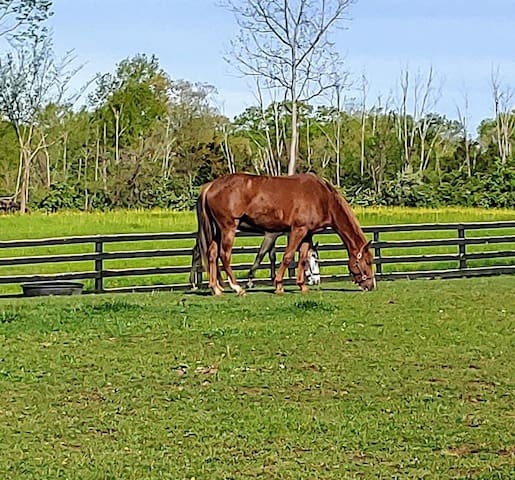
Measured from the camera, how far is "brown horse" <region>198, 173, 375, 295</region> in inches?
483

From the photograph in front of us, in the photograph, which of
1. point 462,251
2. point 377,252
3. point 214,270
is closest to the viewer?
point 214,270

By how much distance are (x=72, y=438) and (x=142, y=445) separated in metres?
0.46

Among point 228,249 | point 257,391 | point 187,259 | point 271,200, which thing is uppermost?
point 271,200

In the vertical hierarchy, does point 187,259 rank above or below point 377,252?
below

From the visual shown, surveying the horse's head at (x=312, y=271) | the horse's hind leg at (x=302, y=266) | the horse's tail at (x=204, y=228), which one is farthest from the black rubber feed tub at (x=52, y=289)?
the horse's head at (x=312, y=271)

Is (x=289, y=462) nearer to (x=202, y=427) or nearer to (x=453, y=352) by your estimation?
(x=202, y=427)

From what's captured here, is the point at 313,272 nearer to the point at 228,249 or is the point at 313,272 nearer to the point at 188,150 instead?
the point at 228,249

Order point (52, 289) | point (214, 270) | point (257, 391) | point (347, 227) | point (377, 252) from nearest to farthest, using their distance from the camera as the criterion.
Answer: point (257, 391), point (214, 270), point (347, 227), point (52, 289), point (377, 252)

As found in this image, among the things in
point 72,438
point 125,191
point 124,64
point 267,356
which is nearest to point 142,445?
point 72,438

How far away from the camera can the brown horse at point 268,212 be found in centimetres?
1227

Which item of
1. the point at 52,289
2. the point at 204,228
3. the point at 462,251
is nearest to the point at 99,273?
the point at 52,289

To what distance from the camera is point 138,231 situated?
25547mm

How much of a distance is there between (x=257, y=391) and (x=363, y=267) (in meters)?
6.83

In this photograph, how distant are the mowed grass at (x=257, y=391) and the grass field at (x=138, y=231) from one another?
6.88 metres
